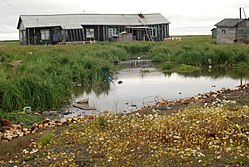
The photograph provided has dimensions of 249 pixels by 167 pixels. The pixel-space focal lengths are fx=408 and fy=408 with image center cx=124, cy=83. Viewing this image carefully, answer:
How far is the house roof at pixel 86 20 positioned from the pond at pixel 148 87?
91.5 ft

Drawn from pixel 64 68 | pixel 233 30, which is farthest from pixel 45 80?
pixel 233 30

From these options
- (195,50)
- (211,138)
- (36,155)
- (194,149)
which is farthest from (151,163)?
(195,50)

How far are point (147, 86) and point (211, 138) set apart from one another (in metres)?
13.6

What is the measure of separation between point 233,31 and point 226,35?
976 millimetres

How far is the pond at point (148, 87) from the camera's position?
55.6ft

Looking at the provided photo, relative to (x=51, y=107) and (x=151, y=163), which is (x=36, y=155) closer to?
(x=151, y=163)

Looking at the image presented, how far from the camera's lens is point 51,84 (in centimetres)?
1578

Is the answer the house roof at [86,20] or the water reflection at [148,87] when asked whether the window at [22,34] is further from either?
the water reflection at [148,87]

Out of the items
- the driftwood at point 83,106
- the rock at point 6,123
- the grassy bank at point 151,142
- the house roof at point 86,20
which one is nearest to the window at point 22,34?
the house roof at point 86,20

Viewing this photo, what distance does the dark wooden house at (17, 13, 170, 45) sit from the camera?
54625mm

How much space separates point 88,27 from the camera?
5700cm

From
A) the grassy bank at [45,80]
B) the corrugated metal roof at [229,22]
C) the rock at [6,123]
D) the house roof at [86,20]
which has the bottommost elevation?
the rock at [6,123]

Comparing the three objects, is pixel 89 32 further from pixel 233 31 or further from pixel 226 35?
pixel 233 31

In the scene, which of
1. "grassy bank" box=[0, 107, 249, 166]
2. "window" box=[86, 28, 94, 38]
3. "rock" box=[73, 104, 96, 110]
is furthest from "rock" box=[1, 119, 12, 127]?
"window" box=[86, 28, 94, 38]
